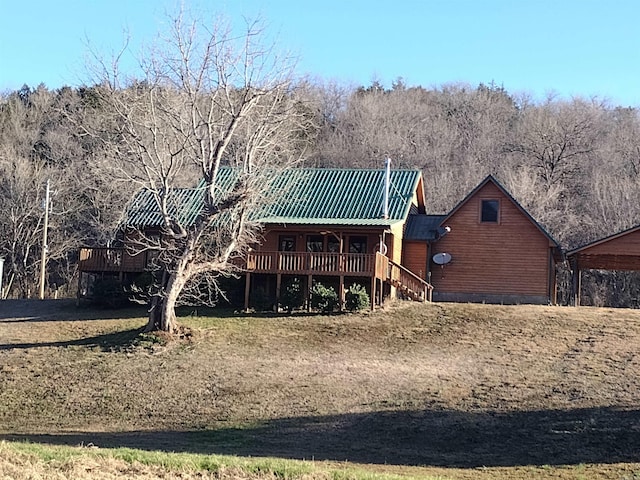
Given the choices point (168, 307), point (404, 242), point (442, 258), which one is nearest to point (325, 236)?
point (404, 242)

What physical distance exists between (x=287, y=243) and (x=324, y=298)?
5.13m

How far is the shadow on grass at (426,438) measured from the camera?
16.8 metres

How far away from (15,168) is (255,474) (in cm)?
4498

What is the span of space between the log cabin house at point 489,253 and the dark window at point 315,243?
13.0ft

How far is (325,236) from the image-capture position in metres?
36.4

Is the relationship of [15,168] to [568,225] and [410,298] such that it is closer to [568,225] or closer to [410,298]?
[410,298]

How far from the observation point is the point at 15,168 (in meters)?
52.0

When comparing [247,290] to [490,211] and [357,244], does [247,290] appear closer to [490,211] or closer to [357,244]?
[357,244]

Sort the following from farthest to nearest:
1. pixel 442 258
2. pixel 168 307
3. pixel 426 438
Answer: pixel 442 258 → pixel 168 307 → pixel 426 438

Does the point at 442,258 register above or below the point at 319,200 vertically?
below

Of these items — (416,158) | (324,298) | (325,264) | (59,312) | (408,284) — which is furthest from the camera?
(416,158)

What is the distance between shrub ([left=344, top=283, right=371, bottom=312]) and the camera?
32.4 metres

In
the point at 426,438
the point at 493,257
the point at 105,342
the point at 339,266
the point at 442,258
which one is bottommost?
the point at 426,438

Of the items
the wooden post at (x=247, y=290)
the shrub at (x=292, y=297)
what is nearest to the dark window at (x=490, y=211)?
the shrub at (x=292, y=297)
